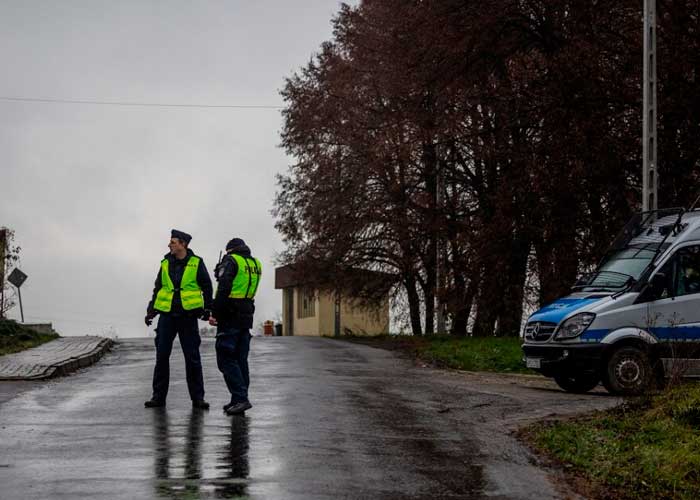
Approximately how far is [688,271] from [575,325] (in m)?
1.76

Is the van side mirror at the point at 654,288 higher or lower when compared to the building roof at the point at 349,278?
lower

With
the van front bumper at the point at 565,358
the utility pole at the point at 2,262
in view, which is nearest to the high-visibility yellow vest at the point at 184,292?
the van front bumper at the point at 565,358

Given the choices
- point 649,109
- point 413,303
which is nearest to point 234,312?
point 649,109

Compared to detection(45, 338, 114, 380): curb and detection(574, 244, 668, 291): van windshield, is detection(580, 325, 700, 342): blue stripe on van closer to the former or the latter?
detection(574, 244, 668, 291): van windshield

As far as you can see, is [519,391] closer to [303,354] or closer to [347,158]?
[303,354]

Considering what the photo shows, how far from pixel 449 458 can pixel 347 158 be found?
31.7 m

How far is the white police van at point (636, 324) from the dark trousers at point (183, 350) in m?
5.92

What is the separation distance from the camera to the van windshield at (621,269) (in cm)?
1856

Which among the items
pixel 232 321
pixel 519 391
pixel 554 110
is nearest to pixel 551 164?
pixel 554 110

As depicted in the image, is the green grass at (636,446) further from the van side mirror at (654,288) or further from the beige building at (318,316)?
the beige building at (318,316)

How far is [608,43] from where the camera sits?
2894 centimetres

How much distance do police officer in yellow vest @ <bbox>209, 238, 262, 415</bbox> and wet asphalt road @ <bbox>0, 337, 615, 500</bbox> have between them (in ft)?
1.14

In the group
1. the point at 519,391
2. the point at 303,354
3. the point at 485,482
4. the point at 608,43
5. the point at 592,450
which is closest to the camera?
the point at 485,482

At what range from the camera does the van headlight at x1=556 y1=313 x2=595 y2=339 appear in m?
18.2
